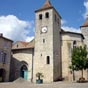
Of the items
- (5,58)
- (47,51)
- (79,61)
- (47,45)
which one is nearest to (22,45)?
(5,58)

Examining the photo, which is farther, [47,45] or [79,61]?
[47,45]

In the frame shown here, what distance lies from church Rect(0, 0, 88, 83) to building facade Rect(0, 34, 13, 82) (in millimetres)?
2810

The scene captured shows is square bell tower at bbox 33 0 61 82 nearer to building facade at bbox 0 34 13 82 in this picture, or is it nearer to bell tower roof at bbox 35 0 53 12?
bell tower roof at bbox 35 0 53 12

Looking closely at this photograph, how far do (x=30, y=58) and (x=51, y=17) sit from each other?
8598 millimetres

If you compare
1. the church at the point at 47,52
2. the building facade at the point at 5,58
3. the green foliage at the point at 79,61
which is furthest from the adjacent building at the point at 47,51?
the green foliage at the point at 79,61

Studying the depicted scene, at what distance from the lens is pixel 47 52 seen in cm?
3484

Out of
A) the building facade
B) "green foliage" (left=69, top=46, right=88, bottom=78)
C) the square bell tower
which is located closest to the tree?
"green foliage" (left=69, top=46, right=88, bottom=78)

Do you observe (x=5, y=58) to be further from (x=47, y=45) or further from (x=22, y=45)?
(x=47, y=45)

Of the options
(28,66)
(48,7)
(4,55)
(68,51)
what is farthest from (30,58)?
(48,7)

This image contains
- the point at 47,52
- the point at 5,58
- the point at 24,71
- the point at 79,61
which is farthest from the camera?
the point at 24,71

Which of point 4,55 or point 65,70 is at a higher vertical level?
point 4,55

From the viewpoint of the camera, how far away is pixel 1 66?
34344 mm

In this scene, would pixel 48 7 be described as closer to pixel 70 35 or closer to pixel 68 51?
pixel 70 35

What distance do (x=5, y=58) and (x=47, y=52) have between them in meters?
7.65
